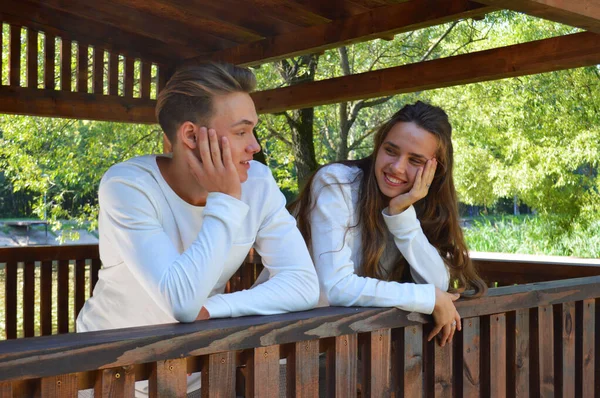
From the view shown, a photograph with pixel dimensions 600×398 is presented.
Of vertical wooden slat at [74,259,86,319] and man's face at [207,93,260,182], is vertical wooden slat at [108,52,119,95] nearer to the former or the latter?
vertical wooden slat at [74,259,86,319]

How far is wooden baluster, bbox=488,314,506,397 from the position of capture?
244cm

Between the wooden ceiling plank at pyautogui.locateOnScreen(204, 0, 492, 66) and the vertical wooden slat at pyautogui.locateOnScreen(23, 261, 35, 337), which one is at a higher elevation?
the wooden ceiling plank at pyautogui.locateOnScreen(204, 0, 492, 66)

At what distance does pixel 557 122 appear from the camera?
13266mm

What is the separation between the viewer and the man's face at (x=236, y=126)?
2078mm

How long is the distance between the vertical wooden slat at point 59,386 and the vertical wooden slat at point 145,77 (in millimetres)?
4464

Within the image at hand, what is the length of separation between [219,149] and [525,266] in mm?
2665

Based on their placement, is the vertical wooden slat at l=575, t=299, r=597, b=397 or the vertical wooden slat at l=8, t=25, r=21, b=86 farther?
the vertical wooden slat at l=8, t=25, r=21, b=86

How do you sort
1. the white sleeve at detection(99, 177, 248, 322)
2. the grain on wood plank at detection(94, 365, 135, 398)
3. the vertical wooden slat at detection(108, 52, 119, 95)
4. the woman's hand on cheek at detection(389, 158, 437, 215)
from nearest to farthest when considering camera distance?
the grain on wood plank at detection(94, 365, 135, 398)
the white sleeve at detection(99, 177, 248, 322)
the woman's hand on cheek at detection(389, 158, 437, 215)
the vertical wooden slat at detection(108, 52, 119, 95)

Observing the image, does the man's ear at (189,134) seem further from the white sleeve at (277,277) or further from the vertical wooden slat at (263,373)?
the vertical wooden slat at (263,373)

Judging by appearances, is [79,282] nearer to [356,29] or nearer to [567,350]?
[356,29]

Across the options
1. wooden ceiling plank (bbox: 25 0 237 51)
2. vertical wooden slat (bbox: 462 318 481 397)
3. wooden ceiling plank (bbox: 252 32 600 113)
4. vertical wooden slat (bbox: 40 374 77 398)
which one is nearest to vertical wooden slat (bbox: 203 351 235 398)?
vertical wooden slat (bbox: 40 374 77 398)

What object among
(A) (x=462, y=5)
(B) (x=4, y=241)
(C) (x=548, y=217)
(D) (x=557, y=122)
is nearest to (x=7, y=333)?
(A) (x=462, y=5)

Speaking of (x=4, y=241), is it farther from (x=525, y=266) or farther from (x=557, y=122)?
(x=525, y=266)

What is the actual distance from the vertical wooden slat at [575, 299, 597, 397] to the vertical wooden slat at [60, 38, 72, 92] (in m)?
4.03
